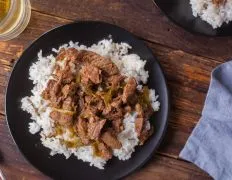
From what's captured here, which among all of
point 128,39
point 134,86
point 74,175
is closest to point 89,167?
point 74,175

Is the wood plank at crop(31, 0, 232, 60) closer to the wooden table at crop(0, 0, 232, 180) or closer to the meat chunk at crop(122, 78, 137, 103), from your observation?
the wooden table at crop(0, 0, 232, 180)

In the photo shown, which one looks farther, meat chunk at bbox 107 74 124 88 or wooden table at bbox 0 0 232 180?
wooden table at bbox 0 0 232 180

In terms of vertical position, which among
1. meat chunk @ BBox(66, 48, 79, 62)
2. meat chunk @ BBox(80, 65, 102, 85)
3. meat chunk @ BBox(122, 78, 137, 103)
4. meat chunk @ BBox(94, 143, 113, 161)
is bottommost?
meat chunk @ BBox(94, 143, 113, 161)

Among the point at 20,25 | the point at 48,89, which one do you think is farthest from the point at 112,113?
the point at 20,25

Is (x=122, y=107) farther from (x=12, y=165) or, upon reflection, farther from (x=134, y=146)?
(x=12, y=165)

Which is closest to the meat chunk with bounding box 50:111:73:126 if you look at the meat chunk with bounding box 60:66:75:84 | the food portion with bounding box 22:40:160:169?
the food portion with bounding box 22:40:160:169

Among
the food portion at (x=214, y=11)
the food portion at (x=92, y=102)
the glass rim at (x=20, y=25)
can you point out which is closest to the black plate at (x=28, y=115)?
the food portion at (x=92, y=102)
